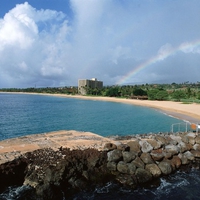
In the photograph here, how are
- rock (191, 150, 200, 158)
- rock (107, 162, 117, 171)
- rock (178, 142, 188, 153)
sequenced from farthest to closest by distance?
rock (178, 142, 188, 153), rock (191, 150, 200, 158), rock (107, 162, 117, 171)

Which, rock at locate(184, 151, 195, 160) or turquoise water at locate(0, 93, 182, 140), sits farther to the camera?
turquoise water at locate(0, 93, 182, 140)

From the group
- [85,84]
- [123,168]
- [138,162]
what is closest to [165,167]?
[138,162]

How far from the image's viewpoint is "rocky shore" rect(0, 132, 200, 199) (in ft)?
39.9

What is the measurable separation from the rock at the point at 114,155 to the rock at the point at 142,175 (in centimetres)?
157

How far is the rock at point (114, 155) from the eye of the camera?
48.3 ft

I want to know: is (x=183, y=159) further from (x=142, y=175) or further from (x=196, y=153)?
(x=142, y=175)

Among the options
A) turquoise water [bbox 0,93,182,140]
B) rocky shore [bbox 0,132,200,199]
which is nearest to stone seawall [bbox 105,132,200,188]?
rocky shore [bbox 0,132,200,199]

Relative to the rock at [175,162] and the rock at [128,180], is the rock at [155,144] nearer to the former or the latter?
the rock at [175,162]

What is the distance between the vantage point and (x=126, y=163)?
48.0 ft

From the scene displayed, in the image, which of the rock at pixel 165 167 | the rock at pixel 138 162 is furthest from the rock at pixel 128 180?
the rock at pixel 165 167

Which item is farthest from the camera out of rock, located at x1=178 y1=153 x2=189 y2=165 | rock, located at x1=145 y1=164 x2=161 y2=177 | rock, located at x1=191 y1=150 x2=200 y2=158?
rock, located at x1=191 y1=150 x2=200 y2=158

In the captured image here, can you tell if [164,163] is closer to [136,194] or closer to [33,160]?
[136,194]

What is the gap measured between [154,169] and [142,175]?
123 centimetres

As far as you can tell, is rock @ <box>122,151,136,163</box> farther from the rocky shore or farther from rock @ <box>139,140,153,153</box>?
rock @ <box>139,140,153,153</box>
